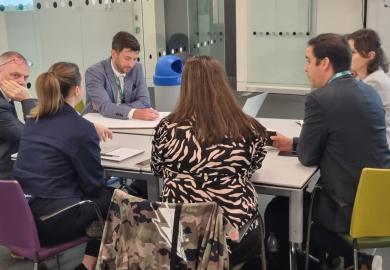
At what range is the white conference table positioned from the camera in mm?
2447

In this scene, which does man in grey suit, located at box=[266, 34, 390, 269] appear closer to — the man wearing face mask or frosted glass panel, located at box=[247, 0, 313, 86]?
the man wearing face mask

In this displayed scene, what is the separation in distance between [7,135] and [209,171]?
5.00 ft

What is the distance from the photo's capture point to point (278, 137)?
2.88 meters

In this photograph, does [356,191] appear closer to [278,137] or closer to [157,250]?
[278,137]

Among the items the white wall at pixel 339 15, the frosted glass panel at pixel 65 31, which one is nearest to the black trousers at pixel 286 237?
the frosted glass panel at pixel 65 31

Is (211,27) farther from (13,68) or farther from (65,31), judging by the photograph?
(13,68)

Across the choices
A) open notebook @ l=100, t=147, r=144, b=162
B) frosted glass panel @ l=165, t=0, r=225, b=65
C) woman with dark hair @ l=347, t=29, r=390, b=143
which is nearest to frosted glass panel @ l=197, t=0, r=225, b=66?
frosted glass panel @ l=165, t=0, r=225, b=65

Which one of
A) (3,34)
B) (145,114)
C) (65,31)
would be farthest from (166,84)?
(3,34)

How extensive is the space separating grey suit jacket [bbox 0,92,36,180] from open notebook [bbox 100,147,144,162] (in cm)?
62

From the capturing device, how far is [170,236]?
2020mm

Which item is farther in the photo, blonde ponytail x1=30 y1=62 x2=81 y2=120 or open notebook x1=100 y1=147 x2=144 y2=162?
open notebook x1=100 y1=147 x2=144 y2=162

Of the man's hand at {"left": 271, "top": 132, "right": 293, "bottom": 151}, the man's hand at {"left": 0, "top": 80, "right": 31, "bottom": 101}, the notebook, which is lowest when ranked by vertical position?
the man's hand at {"left": 271, "top": 132, "right": 293, "bottom": 151}

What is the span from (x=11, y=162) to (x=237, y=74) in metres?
5.19

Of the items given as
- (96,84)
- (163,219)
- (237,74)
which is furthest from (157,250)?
(237,74)
